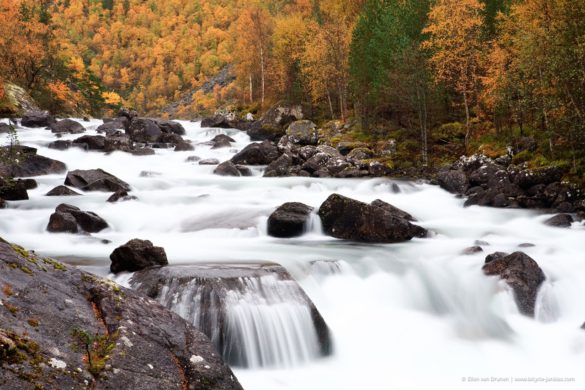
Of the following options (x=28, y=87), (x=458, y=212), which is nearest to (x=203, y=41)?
(x=28, y=87)

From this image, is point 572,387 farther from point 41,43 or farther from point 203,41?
point 203,41

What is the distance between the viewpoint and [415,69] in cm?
3262

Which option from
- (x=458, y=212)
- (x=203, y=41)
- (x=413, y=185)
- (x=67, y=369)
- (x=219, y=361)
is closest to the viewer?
(x=67, y=369)

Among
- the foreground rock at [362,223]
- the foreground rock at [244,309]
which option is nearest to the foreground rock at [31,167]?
the foreground rock at [362,223]

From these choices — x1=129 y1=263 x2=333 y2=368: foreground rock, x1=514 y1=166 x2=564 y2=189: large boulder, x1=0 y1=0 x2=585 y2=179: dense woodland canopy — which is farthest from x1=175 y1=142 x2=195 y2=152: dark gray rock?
x1=129 y1=263 x2=333 y2=368: foreground rock

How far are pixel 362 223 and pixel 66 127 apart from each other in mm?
32680

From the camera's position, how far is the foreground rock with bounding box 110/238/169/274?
9.67m

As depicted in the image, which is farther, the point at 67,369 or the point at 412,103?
the point at 412,103

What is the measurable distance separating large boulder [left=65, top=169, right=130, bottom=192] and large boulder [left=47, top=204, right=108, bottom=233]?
609cm

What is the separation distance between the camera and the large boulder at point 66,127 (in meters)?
38.9

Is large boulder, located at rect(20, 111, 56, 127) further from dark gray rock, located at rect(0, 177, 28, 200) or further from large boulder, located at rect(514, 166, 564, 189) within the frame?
large boulder, located at rect(514, 166, 564, 189)

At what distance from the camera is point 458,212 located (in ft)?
71.5

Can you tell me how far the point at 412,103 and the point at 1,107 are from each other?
115ft

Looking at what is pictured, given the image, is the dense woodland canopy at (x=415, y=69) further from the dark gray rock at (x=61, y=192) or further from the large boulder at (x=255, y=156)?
the dark gray rock at (x=61, y=192)
